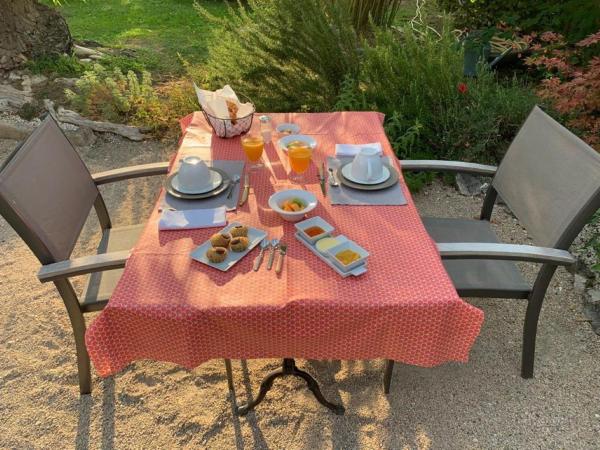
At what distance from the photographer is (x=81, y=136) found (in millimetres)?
4820

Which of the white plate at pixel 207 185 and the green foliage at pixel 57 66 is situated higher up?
the white plate at pixel 207 185

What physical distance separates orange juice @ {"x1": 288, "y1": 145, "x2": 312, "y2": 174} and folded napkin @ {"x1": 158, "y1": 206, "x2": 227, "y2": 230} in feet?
1.38

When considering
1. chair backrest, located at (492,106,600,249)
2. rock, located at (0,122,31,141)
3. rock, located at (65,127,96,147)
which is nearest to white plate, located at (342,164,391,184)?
chair backrest, located at (492,106,600,249)

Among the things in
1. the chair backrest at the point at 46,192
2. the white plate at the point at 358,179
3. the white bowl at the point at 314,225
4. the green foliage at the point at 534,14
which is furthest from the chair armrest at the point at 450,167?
the green foliage at the point at 534,14

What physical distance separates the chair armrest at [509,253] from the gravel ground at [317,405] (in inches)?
34.4

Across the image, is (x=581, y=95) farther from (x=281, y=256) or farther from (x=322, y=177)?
(x=281, y=256)

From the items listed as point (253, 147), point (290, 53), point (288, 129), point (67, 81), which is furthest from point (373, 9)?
point (253, 147)

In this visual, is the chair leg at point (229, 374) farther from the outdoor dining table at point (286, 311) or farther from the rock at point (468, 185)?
the rock at point (468, 185)

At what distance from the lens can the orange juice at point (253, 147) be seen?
7.72 ft

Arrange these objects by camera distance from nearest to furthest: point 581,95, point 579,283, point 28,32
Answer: point 579,283 < point 581,95 < point 28,32

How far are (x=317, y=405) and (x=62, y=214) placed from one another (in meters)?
1.57

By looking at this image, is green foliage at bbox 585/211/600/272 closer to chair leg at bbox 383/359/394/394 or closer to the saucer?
chair leg at bbox 383/359/394/394

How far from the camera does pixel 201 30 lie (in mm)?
8047

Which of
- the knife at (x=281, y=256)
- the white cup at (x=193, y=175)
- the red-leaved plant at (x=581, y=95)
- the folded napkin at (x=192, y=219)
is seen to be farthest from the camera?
the red-leaved plant at (x=581, y=95)
